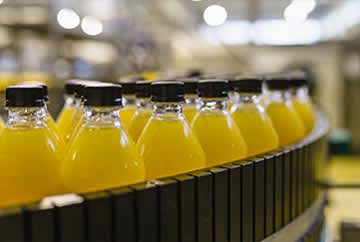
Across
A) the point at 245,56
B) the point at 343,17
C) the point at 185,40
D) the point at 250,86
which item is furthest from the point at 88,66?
the point at 250,86

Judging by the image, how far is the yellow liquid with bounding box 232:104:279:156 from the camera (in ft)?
3.87

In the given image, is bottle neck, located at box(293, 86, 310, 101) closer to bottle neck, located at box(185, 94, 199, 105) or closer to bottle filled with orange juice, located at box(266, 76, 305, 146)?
bottle filled with orange juice, located at box(266, 76, 305, 146)

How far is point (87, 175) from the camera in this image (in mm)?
837

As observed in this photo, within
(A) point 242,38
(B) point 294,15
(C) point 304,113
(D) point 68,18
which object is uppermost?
(B) point 294,15

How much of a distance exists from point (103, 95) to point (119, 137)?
77 millimetres

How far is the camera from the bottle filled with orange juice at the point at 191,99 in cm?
111

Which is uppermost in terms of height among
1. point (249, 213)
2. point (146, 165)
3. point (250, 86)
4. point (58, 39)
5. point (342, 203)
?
point (58, 39)

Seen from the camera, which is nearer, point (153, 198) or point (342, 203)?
point (153, 198)

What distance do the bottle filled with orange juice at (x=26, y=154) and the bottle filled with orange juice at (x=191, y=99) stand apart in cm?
34

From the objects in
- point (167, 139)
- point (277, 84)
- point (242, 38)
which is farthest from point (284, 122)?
point (242, 38)

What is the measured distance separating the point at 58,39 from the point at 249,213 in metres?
5.43

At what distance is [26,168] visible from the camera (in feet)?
2.77

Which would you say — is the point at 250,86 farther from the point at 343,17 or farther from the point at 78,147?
the point at 343,17

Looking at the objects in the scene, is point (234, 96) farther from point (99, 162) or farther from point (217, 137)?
point (99, 162)
